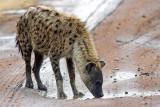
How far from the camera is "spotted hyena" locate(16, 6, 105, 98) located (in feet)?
27.0

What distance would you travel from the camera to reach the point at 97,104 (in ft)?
24.1

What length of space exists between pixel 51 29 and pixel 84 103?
1.92m

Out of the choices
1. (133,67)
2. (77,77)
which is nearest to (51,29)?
(77,77)

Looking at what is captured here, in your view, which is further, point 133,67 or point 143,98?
point 133,67

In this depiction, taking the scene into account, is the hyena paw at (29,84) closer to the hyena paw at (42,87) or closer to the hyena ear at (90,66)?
the hyena paw at (42,87)

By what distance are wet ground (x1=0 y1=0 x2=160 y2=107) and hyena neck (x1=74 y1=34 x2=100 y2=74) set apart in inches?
27.5

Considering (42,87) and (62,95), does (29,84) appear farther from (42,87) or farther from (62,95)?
(62,95)

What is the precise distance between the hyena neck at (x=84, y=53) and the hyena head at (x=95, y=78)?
10 cm

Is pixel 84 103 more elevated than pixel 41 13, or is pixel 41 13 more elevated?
pixel 41 13

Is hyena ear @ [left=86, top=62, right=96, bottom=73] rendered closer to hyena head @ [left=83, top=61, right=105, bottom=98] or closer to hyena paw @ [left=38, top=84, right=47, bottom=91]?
hyena head @ [left=83, top=61, right=105, bottom=98]

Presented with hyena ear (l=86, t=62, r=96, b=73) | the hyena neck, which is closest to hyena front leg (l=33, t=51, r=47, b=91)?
the hyena neck

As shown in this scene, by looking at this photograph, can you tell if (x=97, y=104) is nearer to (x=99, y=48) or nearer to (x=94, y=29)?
(x=99, y=48)

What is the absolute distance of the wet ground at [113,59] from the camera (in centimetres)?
789

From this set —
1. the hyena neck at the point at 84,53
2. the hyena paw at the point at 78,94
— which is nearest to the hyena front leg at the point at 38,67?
the hyena paw at the point at 78,94
